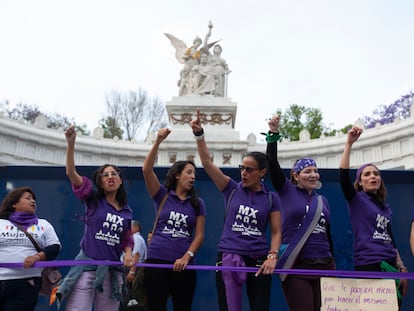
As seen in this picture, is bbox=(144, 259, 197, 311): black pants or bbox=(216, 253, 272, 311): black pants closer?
bbox=(216, 253, 272, 311): black pants

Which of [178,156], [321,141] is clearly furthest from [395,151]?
[178,156]

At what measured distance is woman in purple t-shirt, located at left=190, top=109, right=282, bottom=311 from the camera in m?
3.39

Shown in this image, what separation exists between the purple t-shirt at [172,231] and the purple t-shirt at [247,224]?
35 centimetres

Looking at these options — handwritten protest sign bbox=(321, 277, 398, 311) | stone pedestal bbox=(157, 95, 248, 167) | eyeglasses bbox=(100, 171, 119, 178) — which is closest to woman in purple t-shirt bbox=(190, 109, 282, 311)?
handwritten protest sign bbox=(321, 277, 398, 311)

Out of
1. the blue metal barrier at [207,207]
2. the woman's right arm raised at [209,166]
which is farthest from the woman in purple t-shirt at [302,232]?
the blue metal barrier at [207,207]

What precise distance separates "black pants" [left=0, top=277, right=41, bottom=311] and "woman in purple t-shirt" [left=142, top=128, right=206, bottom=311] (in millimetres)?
1010

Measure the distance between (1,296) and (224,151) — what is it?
51.3 ft

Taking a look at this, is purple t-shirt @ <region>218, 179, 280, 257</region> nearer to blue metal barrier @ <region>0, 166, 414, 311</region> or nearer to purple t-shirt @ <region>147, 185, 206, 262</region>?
purple t-shirt @ <region>147, 185, 206, 262</region>

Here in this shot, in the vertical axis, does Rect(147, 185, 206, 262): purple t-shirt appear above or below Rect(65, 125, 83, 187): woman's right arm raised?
below

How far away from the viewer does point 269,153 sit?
12.2 feet

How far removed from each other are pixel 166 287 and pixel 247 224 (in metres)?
0.87

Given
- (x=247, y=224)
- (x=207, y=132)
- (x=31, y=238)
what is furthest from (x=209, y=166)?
(x=207, y=132)

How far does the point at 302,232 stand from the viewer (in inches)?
140

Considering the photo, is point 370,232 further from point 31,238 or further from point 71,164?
point 31,238
